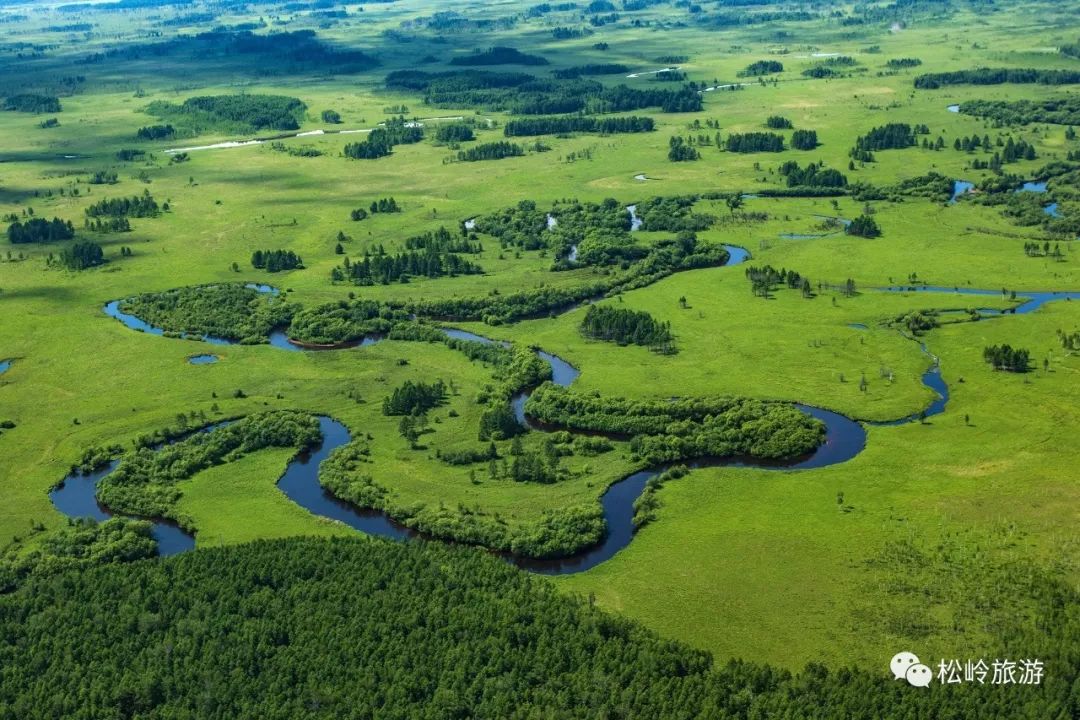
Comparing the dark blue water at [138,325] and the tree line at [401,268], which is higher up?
the tree line at [401,268]

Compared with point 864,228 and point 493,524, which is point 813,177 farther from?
point 493,524

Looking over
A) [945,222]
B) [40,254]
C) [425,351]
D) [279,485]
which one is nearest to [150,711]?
[279,485]

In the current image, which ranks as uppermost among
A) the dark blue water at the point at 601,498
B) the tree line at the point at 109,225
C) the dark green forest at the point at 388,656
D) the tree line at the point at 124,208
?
the tree line at the point at 124,208

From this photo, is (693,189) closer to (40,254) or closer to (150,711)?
(40,254)

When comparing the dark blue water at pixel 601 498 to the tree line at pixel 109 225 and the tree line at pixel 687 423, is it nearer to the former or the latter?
the tree line at pixel 687 423

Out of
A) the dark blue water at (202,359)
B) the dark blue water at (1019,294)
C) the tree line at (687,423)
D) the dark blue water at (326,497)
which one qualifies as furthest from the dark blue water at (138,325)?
the dark blue water at (1019,294)

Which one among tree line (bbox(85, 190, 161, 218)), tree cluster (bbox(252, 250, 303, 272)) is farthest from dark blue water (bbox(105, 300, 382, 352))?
tree line (bbox(85, 190, 161, 218))

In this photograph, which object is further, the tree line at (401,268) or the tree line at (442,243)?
the tree line at (442,243)

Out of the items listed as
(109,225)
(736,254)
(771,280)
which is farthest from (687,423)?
(109,225)
